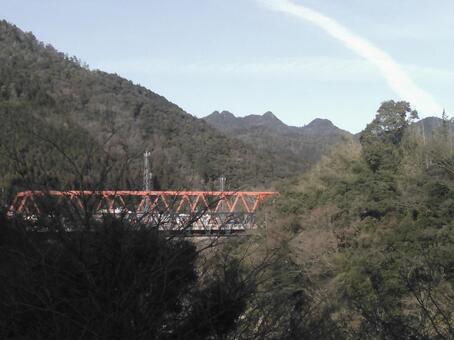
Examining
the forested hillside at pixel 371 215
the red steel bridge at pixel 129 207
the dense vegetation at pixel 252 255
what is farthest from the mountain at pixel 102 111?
the red steel bridge at pixel 129 207

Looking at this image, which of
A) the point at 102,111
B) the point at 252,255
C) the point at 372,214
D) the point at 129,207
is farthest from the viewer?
the point at 102,111

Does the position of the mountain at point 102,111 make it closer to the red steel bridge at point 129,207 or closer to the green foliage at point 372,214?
the green foliage at point 372,214

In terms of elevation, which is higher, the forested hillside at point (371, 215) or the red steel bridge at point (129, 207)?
the red steel bridge at point (129, 207)

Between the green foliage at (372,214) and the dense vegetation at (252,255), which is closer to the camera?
the dense vegetation at (252,255)

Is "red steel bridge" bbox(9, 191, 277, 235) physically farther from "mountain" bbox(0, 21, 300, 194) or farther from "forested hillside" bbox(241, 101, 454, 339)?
"mountain" bbox(0, 21, 300, 194)

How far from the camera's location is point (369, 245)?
26672 millimetres

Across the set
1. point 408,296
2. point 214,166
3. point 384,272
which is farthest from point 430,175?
point 214,166

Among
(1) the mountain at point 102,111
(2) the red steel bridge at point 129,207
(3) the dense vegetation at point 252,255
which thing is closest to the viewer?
(3) the dense vegetation at point 252,255

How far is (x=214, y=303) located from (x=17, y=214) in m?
1.69

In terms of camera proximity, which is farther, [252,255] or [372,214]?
[372,214]

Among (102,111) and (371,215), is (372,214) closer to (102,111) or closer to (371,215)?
(371,215)

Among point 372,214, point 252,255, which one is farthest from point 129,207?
point 372,214

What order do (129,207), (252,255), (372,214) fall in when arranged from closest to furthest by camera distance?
(129,207) → (252,255) → (372,214)

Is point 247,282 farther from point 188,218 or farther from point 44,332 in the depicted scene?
point 44,332
